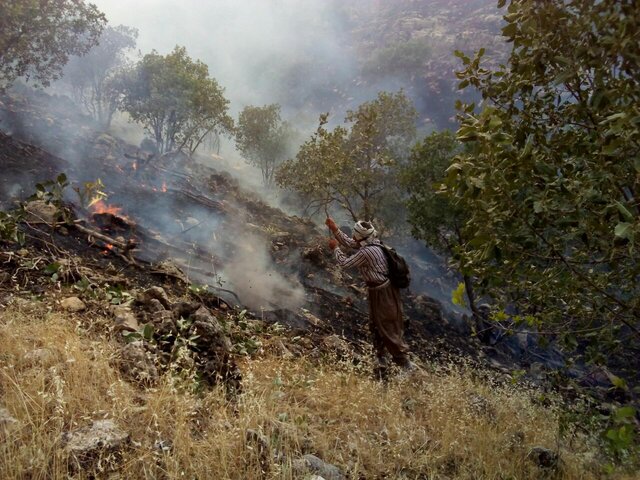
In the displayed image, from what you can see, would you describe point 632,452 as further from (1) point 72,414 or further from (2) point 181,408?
(1) point 72,414

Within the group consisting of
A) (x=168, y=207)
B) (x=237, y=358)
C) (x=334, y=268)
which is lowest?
(x=237, y=358)

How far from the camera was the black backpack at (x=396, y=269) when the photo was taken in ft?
21.7

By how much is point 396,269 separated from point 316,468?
12.9 feet

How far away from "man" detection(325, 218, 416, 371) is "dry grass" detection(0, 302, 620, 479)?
1.28 meters

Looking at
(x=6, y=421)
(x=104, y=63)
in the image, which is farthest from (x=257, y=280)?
(x=104, y=63)

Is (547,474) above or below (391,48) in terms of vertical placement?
below

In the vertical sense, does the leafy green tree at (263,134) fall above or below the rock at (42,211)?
above

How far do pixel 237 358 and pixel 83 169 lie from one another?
15.7 metres

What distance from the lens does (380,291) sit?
656 centimetres

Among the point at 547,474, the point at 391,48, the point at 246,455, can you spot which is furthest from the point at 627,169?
the point at 391,48

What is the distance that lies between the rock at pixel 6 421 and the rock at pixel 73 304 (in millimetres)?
2609

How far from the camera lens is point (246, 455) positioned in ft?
9.84

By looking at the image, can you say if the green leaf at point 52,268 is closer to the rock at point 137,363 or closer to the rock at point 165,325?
the rock at point 165,325

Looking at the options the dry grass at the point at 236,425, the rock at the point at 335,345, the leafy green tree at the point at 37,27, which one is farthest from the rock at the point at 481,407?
the leafy green tree at the point at 37,27
